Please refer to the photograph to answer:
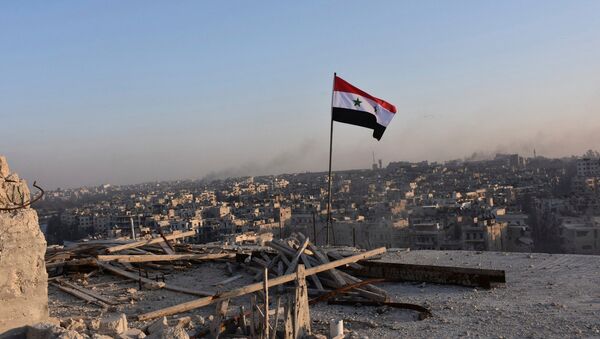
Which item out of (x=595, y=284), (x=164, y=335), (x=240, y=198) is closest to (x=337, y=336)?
(x=164, y=335)

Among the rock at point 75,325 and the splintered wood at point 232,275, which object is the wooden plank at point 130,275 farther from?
the rock at point 75,325

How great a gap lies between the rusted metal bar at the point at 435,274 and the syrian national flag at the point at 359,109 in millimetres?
5797

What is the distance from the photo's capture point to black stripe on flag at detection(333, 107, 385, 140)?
14.8m

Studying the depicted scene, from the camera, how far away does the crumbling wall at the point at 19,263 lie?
→ 5477 mm

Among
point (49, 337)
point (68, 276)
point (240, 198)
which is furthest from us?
point (240, 198)

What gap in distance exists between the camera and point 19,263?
5641 mm

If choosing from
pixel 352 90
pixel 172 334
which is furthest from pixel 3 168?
pixel 352 90

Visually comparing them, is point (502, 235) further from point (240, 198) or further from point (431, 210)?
point (240, 198)

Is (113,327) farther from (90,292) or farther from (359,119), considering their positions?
(359,119)

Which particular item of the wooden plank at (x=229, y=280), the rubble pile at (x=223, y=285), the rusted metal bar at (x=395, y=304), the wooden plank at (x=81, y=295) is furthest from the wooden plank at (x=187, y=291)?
the rusted metal bar at (x=395, y=304)

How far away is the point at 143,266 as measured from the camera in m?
11.0

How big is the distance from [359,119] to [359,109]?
0.28 meters

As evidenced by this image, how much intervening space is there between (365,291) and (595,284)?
356 centimetres

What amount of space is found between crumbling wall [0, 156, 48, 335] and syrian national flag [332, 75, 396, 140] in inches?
388
